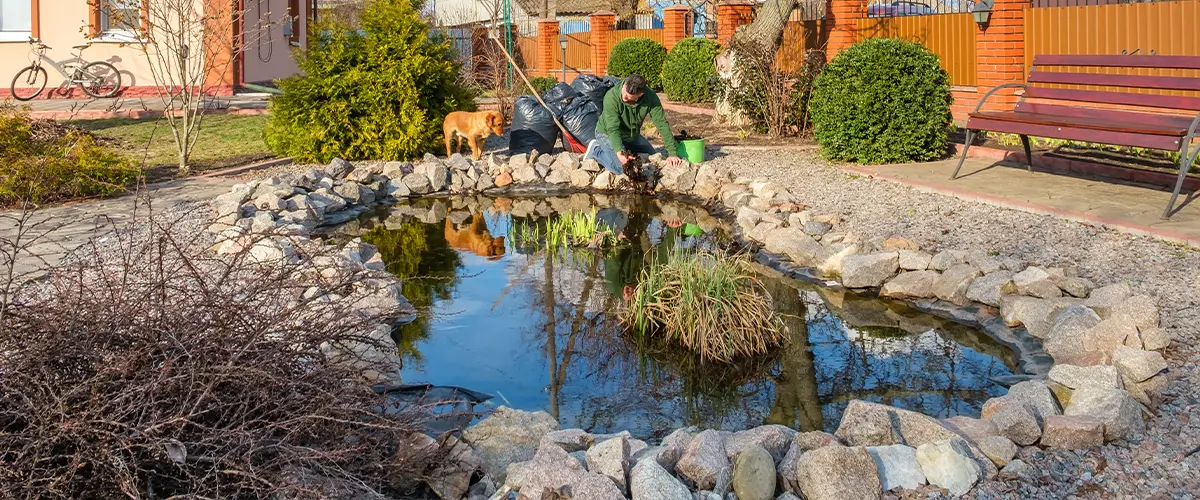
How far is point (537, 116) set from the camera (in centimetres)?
1079

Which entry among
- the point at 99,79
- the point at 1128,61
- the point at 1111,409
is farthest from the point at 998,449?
the point at 99,79

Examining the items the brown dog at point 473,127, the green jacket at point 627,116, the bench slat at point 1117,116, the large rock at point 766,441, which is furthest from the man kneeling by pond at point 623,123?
the large rock at point 766,441

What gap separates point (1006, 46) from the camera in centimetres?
1268

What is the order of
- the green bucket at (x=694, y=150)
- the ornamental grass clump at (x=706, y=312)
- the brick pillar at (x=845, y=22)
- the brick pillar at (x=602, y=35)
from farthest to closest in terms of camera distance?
the brick pillar at (x=602, y=35)
the brick pillar at (x=845, y=22)
the green bucket at (x=694, y=150)
the ornamental grass clump at (x=706, y=312)

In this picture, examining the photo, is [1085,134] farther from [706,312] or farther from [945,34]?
[945,34]

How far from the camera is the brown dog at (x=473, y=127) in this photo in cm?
1039

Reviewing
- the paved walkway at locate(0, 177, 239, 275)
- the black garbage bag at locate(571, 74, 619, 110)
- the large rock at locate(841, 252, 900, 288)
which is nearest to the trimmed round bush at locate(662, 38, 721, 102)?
the black garbage bag at locate(571, 74, 619, 110)

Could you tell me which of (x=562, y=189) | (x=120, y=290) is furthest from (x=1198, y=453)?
(x=562, y=189)

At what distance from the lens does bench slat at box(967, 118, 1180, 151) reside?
21.9ft

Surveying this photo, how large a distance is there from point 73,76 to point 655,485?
16996 millimetres

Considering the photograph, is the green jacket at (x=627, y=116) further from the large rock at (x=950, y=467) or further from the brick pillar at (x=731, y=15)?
the brick pillar at (x=731, y=15)

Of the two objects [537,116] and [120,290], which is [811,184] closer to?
[537,116]

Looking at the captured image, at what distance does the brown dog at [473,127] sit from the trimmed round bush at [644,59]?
498 inches

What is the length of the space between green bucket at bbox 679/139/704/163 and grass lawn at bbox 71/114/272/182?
456 centimetres
